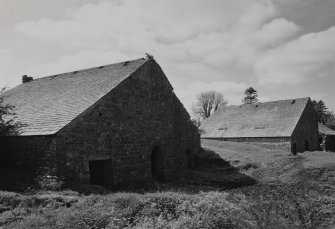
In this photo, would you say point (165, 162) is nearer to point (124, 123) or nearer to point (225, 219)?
point (124, 123)

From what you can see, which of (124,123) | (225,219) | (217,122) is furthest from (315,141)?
(225,219)

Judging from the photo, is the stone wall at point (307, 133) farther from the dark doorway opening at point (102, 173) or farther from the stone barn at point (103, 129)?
the dark doorway opening at point (102, 173)

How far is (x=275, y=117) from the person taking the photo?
1473 inches

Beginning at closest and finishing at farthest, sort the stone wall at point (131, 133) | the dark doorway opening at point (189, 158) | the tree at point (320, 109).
→ 1. the stone wall at point (131, 133)
2. the dark doorway opening at point (189, 158)
3. the tree at point (320, 109)

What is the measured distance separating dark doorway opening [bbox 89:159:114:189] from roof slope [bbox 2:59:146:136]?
9.87ft

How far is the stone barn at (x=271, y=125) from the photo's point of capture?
34562 millimetres

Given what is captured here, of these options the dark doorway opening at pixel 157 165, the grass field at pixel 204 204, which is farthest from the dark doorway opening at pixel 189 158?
the dark doorway opening at pixel 157 165

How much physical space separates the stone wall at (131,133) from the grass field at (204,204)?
170cm

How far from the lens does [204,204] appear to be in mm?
12531

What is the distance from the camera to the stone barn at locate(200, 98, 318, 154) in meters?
34.6

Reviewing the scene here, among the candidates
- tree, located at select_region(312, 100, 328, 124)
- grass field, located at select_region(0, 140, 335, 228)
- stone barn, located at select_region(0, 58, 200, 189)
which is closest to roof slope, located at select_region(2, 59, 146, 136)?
stone barn, located at select_region(0, 58, 200, 189)

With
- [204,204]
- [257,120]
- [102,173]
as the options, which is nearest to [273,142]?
[257,120]

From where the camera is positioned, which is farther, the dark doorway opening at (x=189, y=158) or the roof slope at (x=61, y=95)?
the dark doorway opening at (x=189, y=158)

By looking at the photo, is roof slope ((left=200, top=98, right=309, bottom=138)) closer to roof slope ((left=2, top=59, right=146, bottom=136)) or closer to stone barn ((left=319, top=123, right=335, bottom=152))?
stone barn ((left=319, top=123, right=335, bottom=152))
